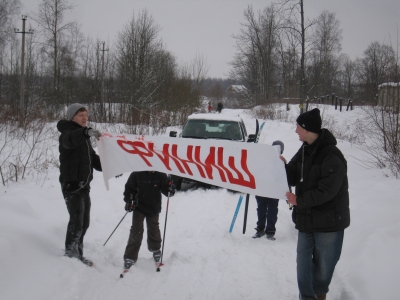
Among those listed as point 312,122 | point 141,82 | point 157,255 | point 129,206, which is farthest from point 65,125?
point 141,82

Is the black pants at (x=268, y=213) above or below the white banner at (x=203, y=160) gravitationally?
below

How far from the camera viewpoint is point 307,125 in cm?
320

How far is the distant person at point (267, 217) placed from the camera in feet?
18.3

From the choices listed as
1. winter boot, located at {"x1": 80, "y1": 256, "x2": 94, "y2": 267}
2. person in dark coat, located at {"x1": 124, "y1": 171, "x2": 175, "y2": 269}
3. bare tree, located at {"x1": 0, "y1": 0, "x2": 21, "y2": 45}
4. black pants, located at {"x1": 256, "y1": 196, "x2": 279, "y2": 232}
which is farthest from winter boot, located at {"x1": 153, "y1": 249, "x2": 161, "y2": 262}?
bare tree, located at {"x1": 0, "y1": 0, "x2": 21, "y2": 45}

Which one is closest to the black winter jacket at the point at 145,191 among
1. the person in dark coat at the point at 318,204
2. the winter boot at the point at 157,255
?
the winter boot at the point at 157,255

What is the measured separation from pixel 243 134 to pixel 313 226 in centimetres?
631

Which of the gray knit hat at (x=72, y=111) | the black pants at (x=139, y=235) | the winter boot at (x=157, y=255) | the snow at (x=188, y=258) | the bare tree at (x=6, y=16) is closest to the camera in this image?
the snow at (x=188, y=258)

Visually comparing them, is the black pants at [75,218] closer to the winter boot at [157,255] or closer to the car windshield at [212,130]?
the winter boot at [157,255]

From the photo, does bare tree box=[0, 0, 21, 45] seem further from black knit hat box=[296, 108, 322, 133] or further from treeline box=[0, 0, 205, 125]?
black knit hat box=[296, 108, 322, 133]

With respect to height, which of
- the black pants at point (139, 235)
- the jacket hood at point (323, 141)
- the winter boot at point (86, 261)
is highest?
the jacket hood at point (323, 141)

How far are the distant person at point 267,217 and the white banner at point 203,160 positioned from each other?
175cm

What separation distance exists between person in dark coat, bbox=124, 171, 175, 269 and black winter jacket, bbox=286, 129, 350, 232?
6.44ft

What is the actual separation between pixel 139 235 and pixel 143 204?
425 millimetres

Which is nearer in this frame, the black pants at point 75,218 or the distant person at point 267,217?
the black pants at point 75,218
